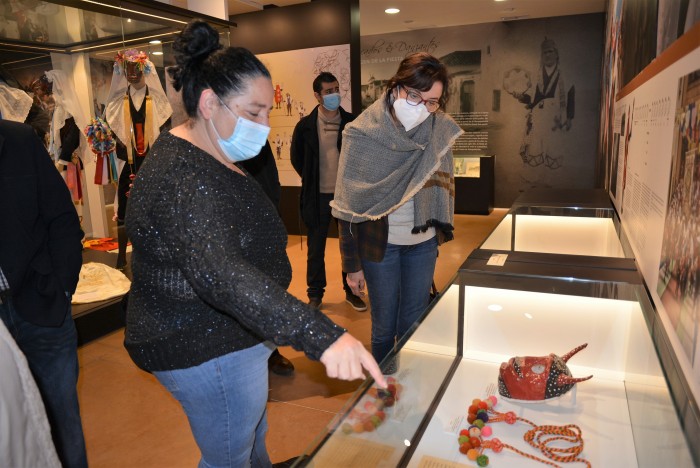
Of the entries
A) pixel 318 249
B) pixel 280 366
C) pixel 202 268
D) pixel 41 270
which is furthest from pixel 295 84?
pixel 202 268

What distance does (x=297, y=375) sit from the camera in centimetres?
280

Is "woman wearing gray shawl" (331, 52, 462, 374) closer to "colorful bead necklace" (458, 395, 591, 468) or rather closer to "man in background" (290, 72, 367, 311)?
"colorful bead necklace" (458, 395, 591, 468)

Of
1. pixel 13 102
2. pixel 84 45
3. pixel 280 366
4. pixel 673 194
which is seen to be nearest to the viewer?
pixel 673 194

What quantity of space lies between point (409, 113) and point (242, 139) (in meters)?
0.96

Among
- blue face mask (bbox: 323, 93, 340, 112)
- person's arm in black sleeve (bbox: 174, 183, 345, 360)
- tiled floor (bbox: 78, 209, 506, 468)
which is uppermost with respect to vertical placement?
blue face mask (bbox: 323, 93, 340, 112)

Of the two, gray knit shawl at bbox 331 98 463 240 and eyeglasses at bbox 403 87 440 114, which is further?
gray knit shawl at bbox 331 98 463 240

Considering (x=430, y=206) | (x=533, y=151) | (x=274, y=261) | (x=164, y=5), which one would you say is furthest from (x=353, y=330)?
(x=533, y=151)

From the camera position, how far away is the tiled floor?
215cm

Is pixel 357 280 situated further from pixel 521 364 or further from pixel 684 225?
pixel 684 225

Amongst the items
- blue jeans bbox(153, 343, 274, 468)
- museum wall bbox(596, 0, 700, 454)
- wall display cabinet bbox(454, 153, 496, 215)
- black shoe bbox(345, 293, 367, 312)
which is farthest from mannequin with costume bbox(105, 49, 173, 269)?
wall display cabinet bbox(454, 153, 496, 215)

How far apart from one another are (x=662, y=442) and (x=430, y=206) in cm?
119

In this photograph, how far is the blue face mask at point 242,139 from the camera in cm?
110

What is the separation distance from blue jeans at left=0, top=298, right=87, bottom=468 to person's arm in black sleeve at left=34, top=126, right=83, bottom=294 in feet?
0.50

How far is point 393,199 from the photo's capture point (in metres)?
1.99
